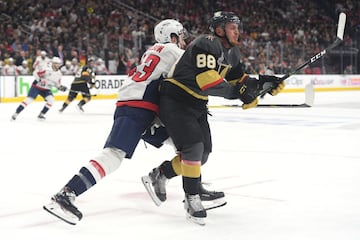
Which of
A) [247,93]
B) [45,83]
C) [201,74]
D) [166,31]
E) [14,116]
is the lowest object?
[14,116]

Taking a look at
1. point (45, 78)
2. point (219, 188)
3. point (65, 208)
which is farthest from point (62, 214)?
point (45, 78)

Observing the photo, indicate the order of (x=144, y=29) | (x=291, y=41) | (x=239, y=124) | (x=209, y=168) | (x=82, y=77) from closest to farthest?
(x=209, y=168)
(x=239, y=124)
(x=82, y=77)
(x=144, y=29)
(x=291, y=41)

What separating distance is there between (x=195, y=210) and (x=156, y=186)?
0.53 meters

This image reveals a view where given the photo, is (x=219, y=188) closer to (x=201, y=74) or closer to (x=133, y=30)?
(x=201, y=74)

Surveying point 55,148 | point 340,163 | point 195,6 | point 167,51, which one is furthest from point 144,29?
point 167,51

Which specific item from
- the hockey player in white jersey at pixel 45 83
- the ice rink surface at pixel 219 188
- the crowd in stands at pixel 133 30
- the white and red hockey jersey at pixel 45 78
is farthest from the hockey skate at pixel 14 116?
the crowd in stands at pixel 133 30

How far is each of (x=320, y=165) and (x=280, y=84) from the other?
2114 mm

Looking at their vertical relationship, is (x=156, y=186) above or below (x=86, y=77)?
below

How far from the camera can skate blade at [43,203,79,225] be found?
3369mm

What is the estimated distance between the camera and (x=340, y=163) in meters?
5.82

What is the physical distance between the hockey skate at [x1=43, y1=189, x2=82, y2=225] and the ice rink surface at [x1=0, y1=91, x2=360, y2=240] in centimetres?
6

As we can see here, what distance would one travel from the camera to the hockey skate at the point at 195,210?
11.6ft

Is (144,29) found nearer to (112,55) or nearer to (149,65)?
(112,55)

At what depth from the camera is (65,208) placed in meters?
3.38
